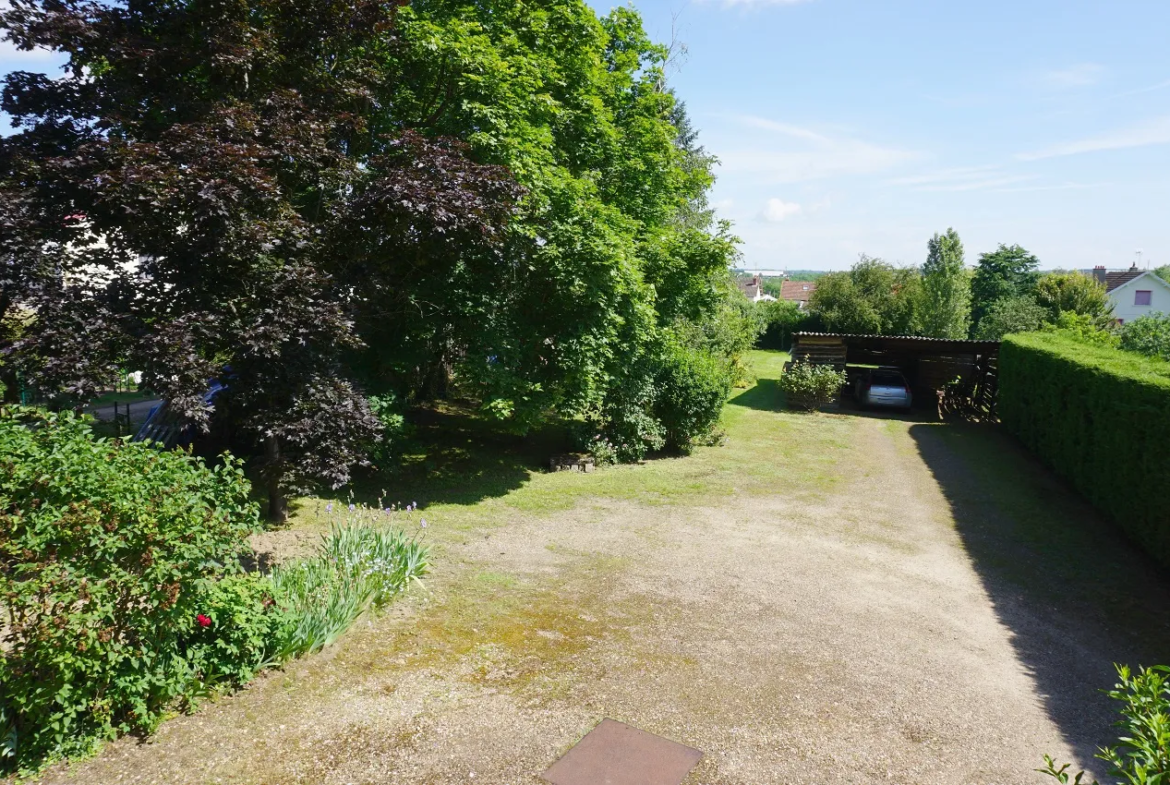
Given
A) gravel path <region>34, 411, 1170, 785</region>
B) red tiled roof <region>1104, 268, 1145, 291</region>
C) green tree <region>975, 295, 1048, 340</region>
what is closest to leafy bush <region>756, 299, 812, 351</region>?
green tree <region>975, 295, 1048, 340</region>

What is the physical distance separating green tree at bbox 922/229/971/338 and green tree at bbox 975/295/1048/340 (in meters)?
1.18

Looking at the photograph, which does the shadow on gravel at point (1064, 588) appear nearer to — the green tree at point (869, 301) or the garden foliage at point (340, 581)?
the garden foliage at point (340, 581)

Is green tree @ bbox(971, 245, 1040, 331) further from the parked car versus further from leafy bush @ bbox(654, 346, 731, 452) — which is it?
leafy bush @ bbox(654, 346, 731, 452)

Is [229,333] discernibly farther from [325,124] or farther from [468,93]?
[468,93]

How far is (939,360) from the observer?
82.0 ft

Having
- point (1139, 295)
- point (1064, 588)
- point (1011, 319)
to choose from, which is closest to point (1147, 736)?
point (1064, 588)

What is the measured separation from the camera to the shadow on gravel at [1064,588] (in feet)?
18.7


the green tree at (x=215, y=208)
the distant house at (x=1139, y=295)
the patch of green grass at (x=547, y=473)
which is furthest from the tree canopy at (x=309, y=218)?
the distant house at (x=1139, y=295)

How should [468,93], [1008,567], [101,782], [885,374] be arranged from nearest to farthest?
[101,782], [1008,567], [468,93], [885,374]

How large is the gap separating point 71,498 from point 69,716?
1.28 m

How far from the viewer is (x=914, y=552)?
914 cm

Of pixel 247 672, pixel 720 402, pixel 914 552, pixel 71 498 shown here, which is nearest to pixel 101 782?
pixel 247 672

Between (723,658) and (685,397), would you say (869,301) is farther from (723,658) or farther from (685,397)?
(723,658)

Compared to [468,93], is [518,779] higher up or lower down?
lower down
